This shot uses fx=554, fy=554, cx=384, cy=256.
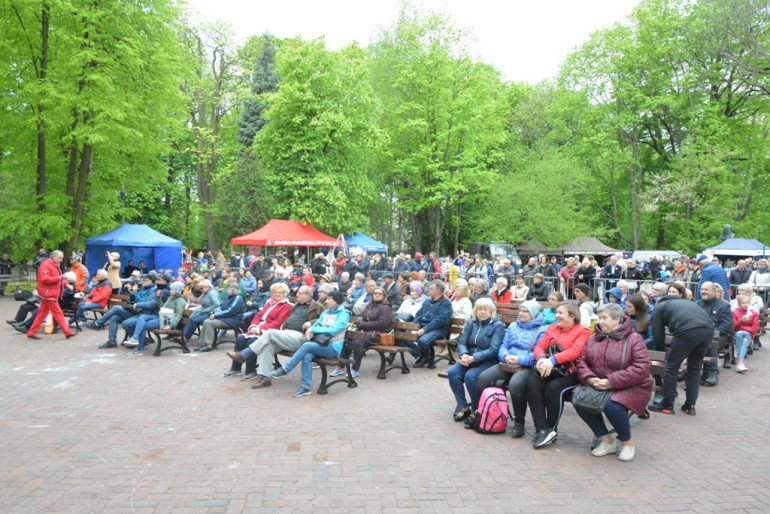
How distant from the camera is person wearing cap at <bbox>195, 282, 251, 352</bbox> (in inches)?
415

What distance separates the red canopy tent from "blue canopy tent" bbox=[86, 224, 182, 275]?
293cm

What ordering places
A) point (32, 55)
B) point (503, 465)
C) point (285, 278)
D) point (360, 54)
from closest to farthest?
point (503, 465) < point (285, 278) < point (32, 55) < point (360, 54)

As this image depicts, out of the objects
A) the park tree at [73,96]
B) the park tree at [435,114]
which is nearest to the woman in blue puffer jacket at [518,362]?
the park tree at [73,96]

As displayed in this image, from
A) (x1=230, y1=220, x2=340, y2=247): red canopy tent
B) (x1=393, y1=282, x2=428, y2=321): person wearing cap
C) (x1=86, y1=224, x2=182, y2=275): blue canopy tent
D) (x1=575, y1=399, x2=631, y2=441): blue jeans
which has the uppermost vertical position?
(x1=230, y1=220, x2=340, y2=247): red canopy tent

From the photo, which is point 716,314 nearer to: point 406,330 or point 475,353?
point 475,353

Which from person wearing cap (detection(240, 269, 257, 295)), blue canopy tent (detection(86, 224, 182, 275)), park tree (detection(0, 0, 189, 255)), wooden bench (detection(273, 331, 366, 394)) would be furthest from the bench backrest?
blue canopy tent (detection(86, 224, 182, 275))

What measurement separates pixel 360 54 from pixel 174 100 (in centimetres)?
1435

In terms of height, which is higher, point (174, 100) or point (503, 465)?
point (174, 100)

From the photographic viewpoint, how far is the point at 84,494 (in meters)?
4.42

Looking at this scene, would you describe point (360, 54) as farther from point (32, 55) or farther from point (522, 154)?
point (32, 55)

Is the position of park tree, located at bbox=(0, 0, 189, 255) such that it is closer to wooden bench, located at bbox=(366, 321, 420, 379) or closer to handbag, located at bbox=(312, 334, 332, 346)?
wooden bench, located at bbox=(366, 321, 420, 379)

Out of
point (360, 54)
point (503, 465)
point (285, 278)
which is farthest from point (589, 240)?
point (503, 465)

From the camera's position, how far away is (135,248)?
23.5m

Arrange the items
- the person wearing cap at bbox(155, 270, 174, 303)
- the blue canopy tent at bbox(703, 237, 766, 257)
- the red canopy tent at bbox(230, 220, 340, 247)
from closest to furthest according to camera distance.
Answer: the person wearing cap at bbox(155, 270, 174, 303)
the blue canopy tent at bbox(703, 237, 766, 257)
the red canopy tent at bbox(230, 220, 340, 247)
